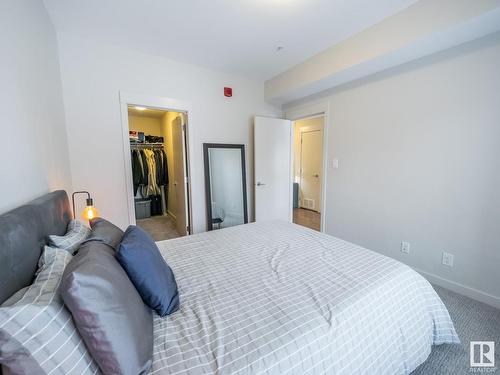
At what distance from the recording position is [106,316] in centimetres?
65

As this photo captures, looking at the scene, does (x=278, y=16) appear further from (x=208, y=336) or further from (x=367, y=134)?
(x=208, y=336)

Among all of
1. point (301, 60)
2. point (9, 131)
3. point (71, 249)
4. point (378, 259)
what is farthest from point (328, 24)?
point (71, 249)

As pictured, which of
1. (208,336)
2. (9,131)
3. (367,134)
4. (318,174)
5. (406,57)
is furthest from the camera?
(318,174)

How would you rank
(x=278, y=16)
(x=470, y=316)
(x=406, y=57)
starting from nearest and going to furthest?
(x=470, y=316), (x=278, y=16), (x=406, y=57)

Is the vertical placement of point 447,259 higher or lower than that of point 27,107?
lower

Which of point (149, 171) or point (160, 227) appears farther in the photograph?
point (149, 171)

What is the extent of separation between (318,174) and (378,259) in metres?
4.02

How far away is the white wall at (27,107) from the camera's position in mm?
1017

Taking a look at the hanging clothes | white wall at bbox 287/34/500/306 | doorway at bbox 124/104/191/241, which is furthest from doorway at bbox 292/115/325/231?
the hanging clothes

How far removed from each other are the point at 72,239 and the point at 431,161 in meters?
2.92

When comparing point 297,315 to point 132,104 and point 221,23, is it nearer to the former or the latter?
point 221,23

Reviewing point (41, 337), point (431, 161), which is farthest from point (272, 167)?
point (41, 337)

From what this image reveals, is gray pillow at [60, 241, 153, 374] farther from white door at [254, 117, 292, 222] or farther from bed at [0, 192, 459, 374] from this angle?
white door at [254, 117, 292, 222]

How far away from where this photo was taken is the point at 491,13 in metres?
1.49
